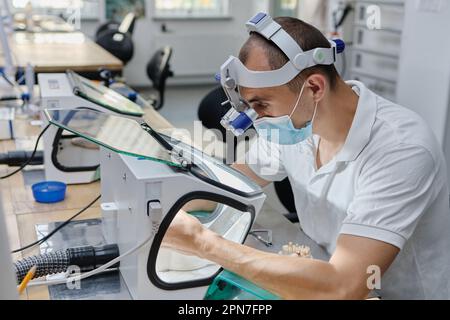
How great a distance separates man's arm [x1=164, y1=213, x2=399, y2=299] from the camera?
104 centimetres

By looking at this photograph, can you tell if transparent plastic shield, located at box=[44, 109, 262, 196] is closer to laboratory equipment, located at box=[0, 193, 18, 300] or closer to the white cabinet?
laboratory equipment, located at box=[0, 193, 18, 300]

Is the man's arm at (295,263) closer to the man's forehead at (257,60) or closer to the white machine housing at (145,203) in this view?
the white machine housing at (145,203)

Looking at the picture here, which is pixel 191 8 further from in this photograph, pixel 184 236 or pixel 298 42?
pixel 184 236

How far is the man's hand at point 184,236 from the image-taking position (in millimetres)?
1118

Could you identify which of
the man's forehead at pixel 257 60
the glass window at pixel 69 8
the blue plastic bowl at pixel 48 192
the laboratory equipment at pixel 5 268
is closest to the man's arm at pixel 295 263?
the man's forehead at pixel 257 60

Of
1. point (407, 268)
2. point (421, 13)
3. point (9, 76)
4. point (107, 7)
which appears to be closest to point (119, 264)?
point (407, 268)

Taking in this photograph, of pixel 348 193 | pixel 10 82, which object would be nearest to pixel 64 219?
pixel 348 193

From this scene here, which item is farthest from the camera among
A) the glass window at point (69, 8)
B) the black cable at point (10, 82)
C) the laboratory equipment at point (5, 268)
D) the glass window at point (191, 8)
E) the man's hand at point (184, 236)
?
the glass window at point (191, 8)

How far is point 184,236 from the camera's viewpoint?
1128mm

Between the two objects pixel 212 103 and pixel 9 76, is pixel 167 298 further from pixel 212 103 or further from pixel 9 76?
pixel 9 76

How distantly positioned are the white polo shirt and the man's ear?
12 cm

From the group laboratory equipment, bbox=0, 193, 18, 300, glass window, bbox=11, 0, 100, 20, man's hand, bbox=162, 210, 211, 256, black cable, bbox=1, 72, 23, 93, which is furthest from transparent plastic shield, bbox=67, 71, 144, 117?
glass window, bbox=11, 0, 100, 20

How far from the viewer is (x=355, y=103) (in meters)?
1.31
